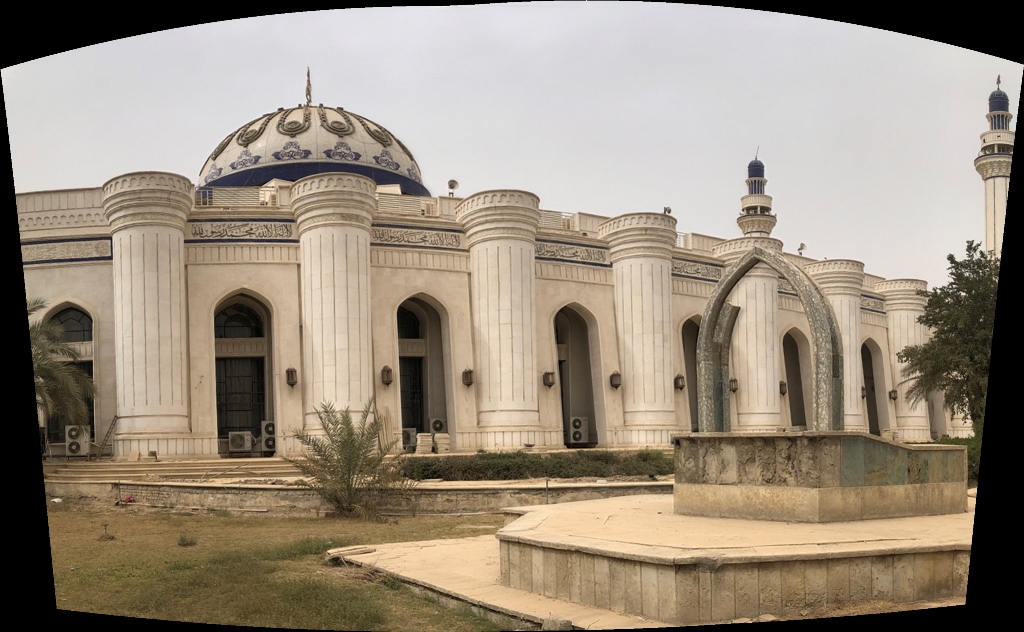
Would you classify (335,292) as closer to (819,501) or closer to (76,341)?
(76,341)

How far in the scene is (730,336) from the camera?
38.3ft

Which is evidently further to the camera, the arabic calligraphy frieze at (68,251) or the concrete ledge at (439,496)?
the arabic calligraphy frieze at (68,251)

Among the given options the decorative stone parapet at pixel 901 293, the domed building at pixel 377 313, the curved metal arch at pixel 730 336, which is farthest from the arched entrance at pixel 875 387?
the curved metal arch at pixel 730 336

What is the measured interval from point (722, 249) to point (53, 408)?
19858 mm

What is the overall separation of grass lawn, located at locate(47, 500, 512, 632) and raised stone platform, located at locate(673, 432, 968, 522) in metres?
3.40

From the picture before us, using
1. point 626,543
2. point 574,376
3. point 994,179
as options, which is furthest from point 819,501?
point 994,179

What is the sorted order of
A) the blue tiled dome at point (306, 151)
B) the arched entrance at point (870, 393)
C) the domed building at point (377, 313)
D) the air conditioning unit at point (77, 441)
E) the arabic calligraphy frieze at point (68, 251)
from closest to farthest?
the domed building at point (377, 313) → the air conditioning unit at point (77, 441) → the arabic calligraphy frieze at point (68, 251) → the blue tiled dome at point (306, 151) → the arched entrance at point (870, 393)

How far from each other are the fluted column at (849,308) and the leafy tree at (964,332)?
5658 millimetres

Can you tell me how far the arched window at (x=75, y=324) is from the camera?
83.2ft

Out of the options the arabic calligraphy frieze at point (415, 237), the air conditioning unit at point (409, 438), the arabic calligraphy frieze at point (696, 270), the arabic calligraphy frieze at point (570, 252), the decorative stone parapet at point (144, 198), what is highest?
the decorative stone parapet at point (144, 198)

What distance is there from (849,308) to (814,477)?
2667 centimetres

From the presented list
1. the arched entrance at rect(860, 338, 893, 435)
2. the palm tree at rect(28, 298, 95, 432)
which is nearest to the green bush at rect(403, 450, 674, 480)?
the palm tree at rect(28, 298, 95, 432)

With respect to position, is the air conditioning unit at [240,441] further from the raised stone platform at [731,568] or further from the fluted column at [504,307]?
the raised stone platform at [731,568]

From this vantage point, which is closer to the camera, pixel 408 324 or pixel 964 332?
pixel 964 332
